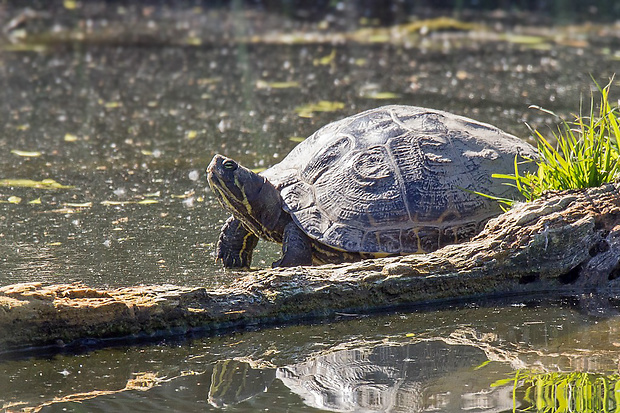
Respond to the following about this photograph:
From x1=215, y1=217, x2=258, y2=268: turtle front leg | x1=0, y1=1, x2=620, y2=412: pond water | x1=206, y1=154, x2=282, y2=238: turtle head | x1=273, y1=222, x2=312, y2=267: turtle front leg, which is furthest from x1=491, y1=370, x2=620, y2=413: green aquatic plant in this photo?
x1=215, y1=217, x2=258, y2=268: turtle front leg

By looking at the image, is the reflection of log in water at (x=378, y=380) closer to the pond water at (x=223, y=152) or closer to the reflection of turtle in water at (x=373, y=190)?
the pond water at (x=223, y=152)

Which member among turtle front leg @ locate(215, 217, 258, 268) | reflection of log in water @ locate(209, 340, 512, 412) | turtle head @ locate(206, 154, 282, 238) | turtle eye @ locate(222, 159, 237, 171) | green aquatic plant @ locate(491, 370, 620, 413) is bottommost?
reflection of log in water @ locate(209, 340, 512, 412)

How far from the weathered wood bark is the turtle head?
A: 88 cm

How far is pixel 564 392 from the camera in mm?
3154

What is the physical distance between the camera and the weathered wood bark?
3.80 metres

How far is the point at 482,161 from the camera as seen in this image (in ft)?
16.3

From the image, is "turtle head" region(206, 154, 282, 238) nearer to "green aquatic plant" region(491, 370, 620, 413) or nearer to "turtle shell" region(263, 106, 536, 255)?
"turtle shell" region(263, 106, 536, 255)

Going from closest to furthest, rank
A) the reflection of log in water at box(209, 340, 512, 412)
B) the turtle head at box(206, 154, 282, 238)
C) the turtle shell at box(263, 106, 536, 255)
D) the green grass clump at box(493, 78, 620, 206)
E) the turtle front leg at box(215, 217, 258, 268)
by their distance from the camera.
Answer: the reflection of log in water at box(209, 340, 512, 412), the green grass clump at box(493, 78, 620, 206), the turtle shell at box(263, 106, 536, 255), the turtle head at box(206, 154, 282, 238), the turtle front leg at box(215, 217, 258, 268)

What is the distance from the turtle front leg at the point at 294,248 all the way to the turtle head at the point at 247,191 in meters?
0.17

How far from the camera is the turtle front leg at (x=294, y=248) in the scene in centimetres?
479

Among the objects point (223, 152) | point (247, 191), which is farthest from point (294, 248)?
point (223, 152)

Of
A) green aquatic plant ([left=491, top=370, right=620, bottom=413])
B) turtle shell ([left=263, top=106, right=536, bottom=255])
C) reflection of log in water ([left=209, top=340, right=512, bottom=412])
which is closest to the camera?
green aquatic plant ([left=491, top=370, right=620, bottom=413])

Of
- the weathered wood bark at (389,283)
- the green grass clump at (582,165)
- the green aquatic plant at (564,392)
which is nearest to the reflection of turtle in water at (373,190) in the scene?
the green grass clump at (582,165)

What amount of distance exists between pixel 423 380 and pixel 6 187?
4.46 meters
